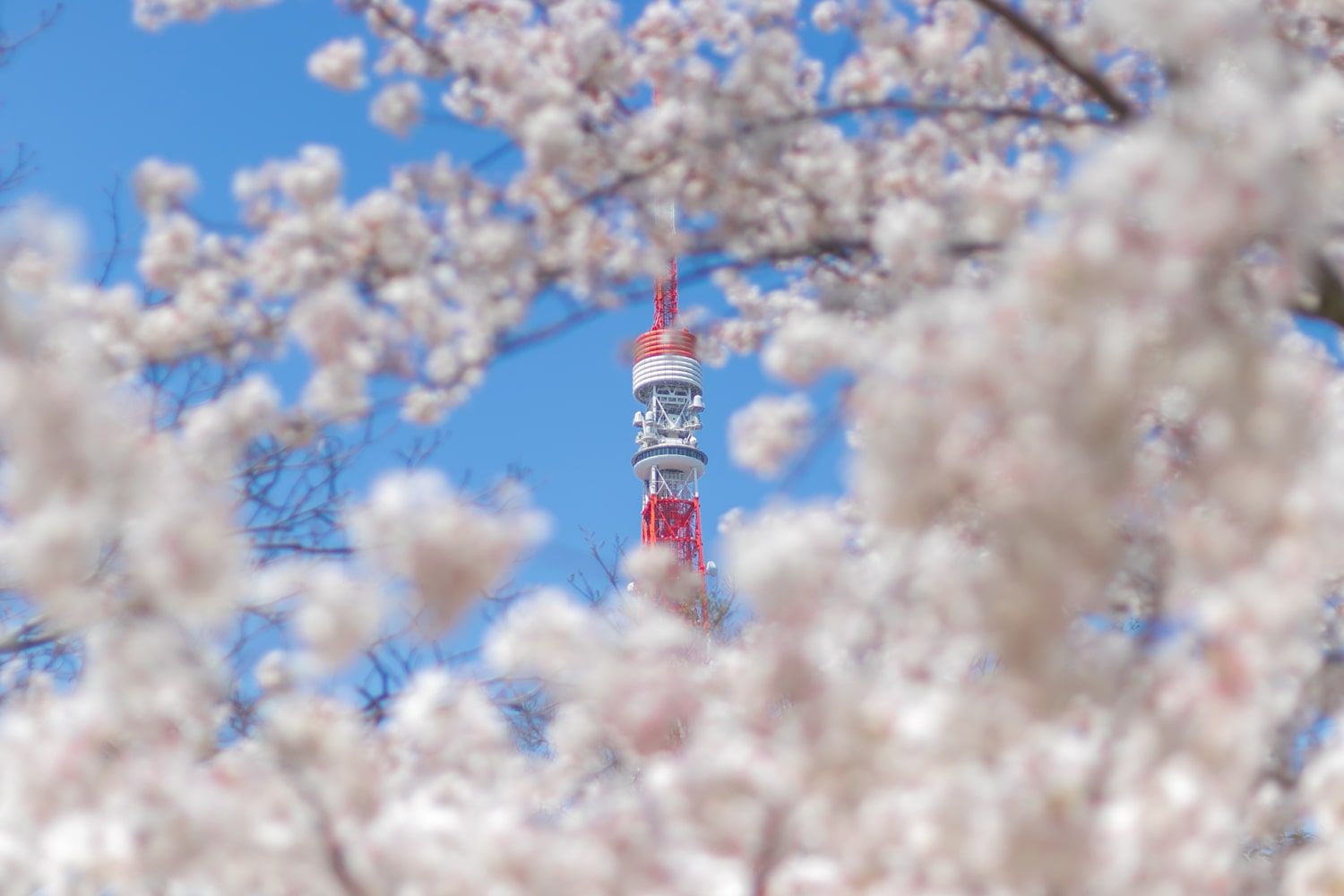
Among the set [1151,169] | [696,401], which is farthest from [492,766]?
[696,401]

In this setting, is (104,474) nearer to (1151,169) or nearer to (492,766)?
(492,766)

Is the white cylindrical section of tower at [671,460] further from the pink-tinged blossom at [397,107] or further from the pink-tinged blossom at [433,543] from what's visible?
the pink-tinged blossom at [433,543]

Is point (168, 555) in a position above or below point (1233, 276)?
below

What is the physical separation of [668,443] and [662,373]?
321 cm

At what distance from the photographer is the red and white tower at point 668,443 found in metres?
41.2

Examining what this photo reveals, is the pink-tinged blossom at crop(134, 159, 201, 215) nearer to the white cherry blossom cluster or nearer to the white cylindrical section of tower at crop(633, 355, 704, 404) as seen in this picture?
the white cherry blossom cluster

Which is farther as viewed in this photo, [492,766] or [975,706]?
[492,766]

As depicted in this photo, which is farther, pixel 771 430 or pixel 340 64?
pixel 340 64

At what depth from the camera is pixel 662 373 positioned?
4469cm

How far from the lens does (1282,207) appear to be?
1100 millimetres

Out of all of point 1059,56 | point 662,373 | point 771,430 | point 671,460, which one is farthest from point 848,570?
point 662,373

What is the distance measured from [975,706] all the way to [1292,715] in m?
2.55

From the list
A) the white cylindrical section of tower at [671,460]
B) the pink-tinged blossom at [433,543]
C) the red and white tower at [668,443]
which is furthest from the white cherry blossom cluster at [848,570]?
the white cylindrical section of tower at [671,460]

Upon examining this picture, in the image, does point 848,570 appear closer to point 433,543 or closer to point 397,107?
point 433,543
